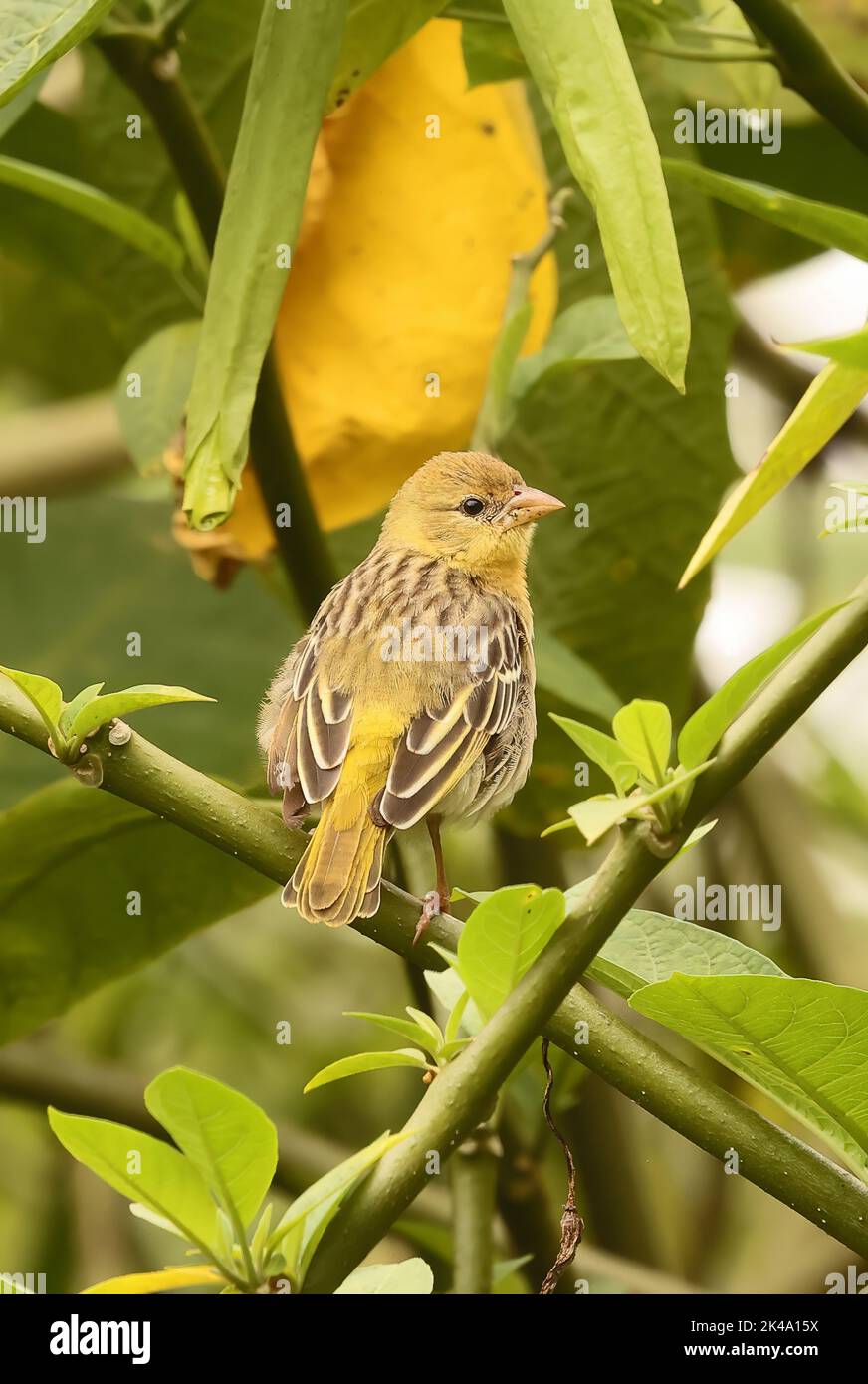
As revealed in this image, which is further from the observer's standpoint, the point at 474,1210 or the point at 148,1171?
the point at 474,1210

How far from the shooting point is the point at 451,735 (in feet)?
4.52

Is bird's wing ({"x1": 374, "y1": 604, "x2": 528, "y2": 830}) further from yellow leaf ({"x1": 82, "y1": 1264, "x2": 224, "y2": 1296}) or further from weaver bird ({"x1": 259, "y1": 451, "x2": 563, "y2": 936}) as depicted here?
yellow leaf ({"x1": 82, "y1": 1264, "x2": 224, "y2": 1296})

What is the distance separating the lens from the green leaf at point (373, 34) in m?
1.36

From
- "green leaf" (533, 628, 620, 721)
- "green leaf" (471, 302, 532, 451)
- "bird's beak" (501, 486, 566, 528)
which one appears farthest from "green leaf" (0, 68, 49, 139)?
"green leaf" (533, 628, 620, 721)

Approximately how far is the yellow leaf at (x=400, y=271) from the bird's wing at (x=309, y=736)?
262 mm

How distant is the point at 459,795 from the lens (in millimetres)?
1451

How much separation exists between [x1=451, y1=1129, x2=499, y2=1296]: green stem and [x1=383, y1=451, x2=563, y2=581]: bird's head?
61 cm

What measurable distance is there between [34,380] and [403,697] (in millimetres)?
1536

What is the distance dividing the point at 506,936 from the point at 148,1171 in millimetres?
214

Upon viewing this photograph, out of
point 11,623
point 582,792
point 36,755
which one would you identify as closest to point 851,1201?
point 582,792

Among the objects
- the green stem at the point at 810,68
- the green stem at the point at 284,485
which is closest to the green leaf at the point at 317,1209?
the green stem at the point at 284,485

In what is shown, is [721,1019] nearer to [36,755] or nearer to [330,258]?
[330,258]

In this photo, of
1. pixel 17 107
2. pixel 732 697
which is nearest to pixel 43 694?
pixel 732 697

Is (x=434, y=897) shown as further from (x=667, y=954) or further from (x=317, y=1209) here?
(x=317, y=1209)
